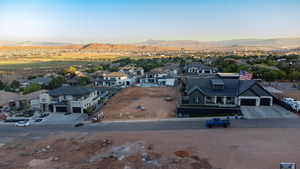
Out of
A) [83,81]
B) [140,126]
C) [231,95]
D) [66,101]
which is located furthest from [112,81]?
[231,95]

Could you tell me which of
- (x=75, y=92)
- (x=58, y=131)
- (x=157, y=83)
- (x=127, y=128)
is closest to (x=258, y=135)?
(x=127, y=128)

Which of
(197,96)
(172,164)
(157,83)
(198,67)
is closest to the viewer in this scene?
(172,164)

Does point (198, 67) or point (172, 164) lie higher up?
point (198, 67)

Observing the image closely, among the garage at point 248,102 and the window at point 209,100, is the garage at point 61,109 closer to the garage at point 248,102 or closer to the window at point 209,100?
the window at point 209,100

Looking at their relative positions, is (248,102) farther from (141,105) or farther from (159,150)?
(159,150)

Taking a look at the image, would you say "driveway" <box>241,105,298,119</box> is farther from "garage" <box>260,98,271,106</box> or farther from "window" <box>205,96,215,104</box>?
"window" <box>205,96,215,104</box>

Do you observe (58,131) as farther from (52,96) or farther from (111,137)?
(52,96)
